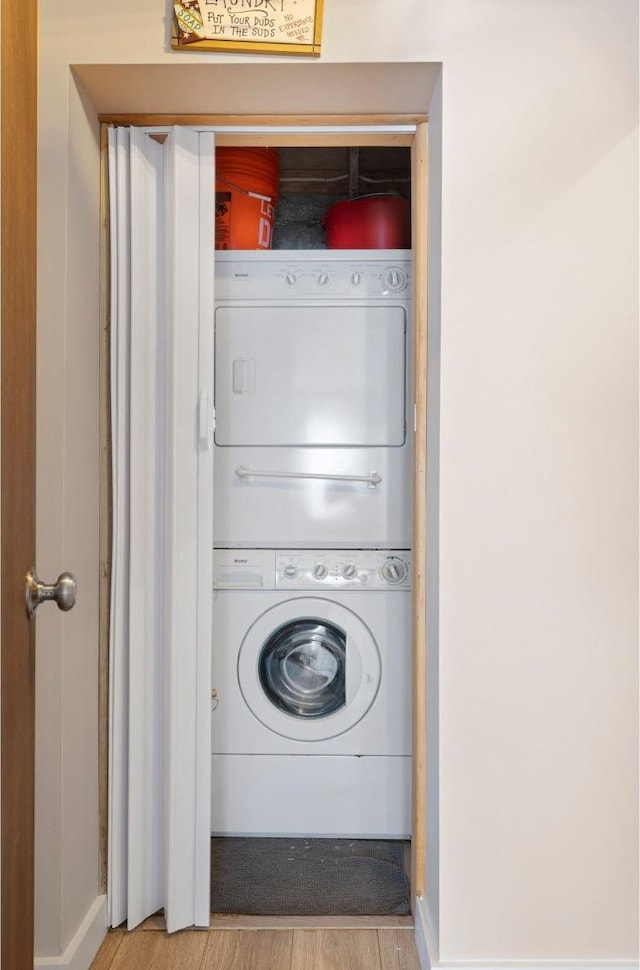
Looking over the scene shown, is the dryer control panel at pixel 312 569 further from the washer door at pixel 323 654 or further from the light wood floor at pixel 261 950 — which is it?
the light wood floor at pixel 261 950

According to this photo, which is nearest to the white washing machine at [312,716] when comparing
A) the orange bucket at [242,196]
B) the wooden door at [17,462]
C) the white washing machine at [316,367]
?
the white washing machine at [316,367]

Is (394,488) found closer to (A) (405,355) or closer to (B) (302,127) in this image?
(A) (405,355)

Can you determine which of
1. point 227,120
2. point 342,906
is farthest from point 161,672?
point 227,120

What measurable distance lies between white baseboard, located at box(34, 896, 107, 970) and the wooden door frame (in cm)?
11

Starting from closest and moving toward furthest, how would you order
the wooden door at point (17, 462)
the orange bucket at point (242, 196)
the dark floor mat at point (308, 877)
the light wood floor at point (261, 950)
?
the wooden door at point (17, 462) → the light wood floor at point (261, 950) → the dark floor mat at point (308, 877) → the orange bucket at point (242, 196)

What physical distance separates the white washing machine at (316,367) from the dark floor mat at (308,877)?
37.6 inches

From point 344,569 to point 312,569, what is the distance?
10cm

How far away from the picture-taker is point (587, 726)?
174 cm

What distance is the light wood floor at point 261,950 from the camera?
1891 mm

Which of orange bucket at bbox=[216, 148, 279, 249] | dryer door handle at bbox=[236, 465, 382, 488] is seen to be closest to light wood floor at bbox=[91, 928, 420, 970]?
dryer door handle at bbox=[236, 465, 382, 488]

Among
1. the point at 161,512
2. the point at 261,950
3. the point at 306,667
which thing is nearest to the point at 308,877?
the point at 261,950

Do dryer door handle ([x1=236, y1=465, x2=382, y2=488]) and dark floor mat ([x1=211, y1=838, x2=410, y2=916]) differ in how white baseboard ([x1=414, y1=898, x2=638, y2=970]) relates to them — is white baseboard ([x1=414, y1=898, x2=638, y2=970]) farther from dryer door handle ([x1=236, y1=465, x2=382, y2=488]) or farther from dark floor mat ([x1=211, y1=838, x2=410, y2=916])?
dryer door handle ([x1=236, y1=465, x2=382, y2=488])

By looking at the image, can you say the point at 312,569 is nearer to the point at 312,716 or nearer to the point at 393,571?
the point at 393,571

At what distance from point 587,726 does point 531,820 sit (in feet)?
0.79
